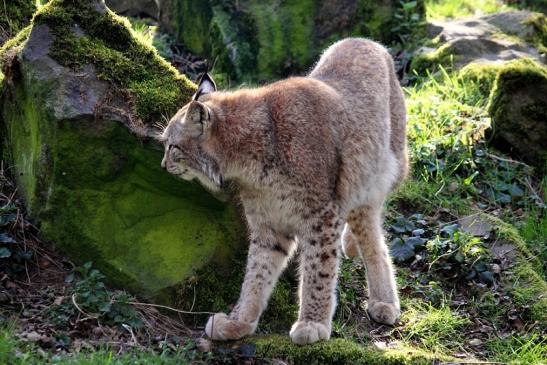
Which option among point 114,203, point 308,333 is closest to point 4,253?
point 114,203

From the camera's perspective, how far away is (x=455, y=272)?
6.64m

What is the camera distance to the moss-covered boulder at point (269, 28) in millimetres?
9888

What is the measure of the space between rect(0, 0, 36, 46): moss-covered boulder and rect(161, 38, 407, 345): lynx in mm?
2436

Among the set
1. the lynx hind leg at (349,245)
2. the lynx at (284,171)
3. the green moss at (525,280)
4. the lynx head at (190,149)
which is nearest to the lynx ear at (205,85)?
the lynx at (284,171)

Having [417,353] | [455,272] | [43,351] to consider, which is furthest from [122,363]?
[455,272]

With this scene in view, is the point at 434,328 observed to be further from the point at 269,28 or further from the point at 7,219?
the point at 269,28

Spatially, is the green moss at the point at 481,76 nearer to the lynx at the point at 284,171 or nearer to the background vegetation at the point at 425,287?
the background vegetation at the point at 425,287

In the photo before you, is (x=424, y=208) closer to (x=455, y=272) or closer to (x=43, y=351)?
(x=455, y=272)

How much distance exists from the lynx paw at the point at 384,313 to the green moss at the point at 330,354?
26.3 inches

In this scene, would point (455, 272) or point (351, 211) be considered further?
point (455, 272)

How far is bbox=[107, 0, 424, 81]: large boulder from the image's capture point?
989 cm

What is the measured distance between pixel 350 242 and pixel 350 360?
1.71 meters

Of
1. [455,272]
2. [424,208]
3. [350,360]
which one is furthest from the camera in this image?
[424,208]

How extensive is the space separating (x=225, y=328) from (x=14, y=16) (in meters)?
3.74
